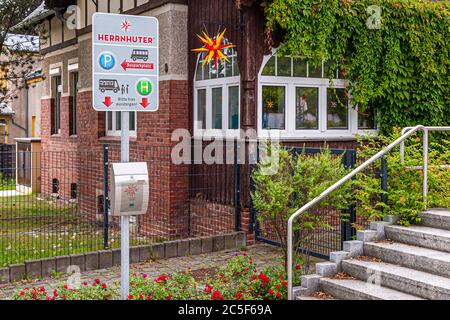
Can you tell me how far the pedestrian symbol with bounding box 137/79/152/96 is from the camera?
6102 millimetres

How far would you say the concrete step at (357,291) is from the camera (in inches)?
264

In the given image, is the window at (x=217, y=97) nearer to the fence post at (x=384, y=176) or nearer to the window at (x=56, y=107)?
the fence post at (x=384, y=176)

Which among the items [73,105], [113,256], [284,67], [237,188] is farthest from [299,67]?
[73,105]

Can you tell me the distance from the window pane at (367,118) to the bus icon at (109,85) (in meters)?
7.43

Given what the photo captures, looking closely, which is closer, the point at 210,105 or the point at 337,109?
the point at 210,105

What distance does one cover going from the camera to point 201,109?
12.4m

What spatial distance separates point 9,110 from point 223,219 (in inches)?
1179

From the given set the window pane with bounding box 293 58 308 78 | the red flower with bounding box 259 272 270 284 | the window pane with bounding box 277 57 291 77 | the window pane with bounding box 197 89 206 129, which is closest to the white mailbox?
the red flower with bounding box 259 272 270 284

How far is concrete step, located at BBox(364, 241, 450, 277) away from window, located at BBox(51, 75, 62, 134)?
1409 cm

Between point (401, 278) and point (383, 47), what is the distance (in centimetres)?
622

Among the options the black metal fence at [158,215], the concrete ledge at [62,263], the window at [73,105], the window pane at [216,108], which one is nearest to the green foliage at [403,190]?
the black metal fence at [158,215]

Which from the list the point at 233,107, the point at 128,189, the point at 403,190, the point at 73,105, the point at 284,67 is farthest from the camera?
the point at 73,105

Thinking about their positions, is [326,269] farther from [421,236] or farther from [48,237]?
[48,237]

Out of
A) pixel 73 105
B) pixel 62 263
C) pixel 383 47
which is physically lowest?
pixel 62 263
